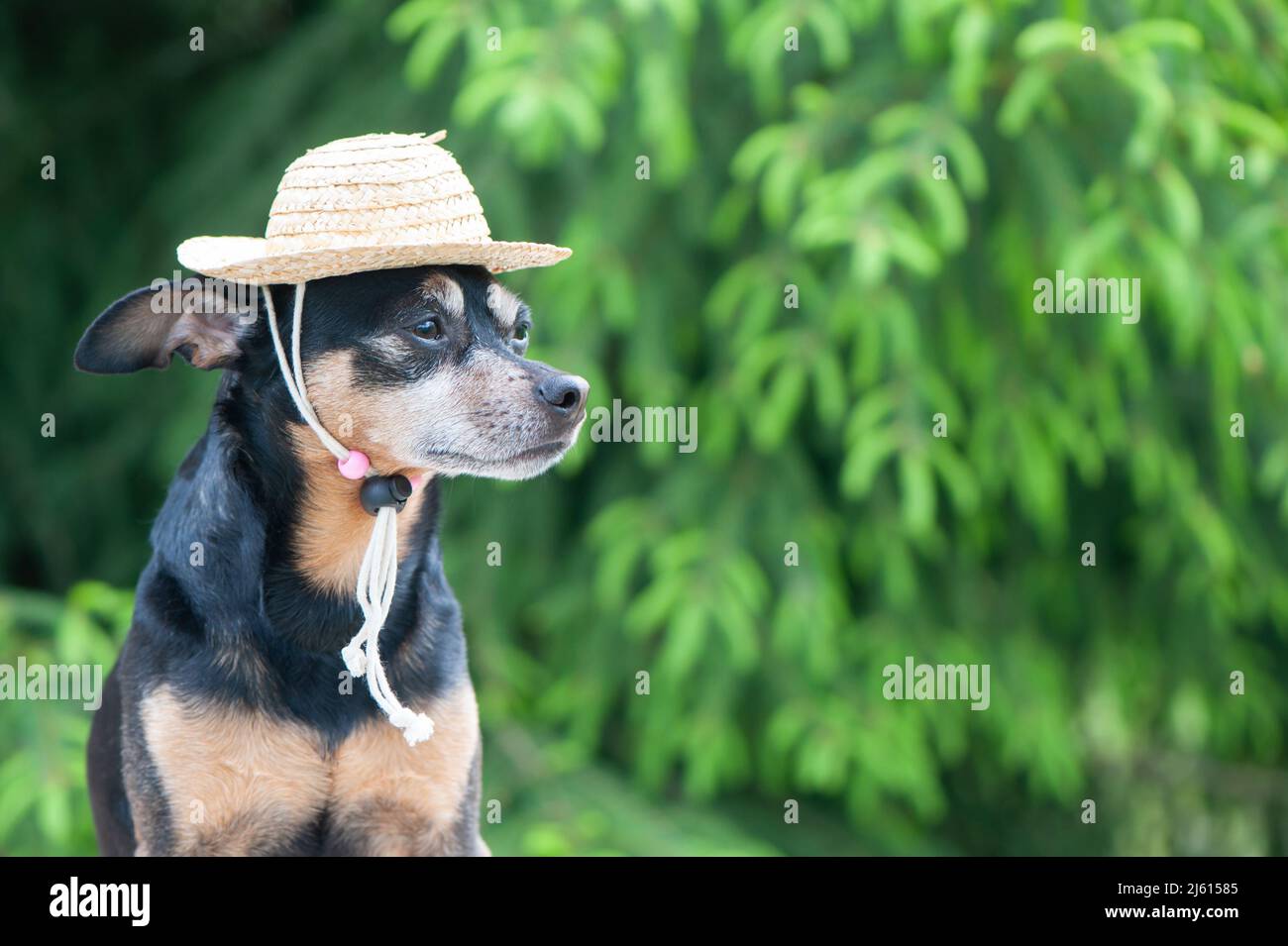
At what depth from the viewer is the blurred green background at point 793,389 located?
405 cm

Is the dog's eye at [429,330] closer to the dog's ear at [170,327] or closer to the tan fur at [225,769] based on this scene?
the dog's ear at [170,327]

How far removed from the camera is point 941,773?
5879mm

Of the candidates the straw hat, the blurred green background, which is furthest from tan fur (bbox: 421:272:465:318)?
the blurred green background

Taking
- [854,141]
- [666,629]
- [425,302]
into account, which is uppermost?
[854,141]

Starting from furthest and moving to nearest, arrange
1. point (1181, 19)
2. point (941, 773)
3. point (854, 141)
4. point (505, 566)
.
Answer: point (941, 773) < point (505, 566) < point (854, 141) < point (1181, 19)

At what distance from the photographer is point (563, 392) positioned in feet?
5.72

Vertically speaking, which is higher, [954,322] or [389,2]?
[389,2]

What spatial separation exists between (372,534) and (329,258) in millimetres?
413

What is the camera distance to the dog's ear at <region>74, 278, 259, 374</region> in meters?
1.62

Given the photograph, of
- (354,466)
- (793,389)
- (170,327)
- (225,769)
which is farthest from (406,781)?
(793,389)

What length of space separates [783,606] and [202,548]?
2.96 meters

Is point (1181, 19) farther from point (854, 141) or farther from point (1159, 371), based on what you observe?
point (1159, 371)

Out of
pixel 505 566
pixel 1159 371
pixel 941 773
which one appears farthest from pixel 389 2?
pixel 941 773

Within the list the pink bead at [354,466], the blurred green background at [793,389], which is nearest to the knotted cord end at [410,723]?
the pink bead at [354,466]
